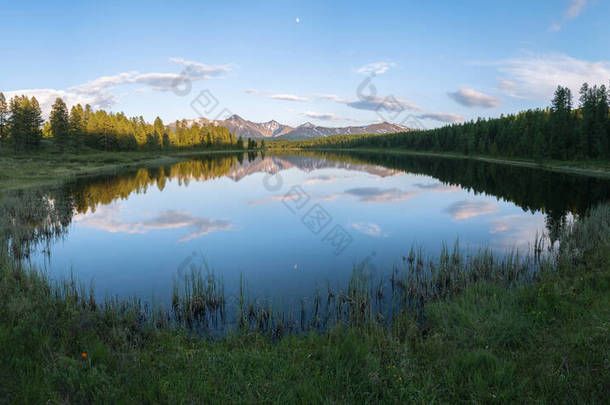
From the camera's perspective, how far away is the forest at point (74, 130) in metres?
84.9

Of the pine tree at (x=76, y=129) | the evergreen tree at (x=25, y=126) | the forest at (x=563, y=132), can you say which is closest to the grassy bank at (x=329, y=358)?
the forest at (x=563, y=132)

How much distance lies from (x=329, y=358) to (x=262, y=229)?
18389mm

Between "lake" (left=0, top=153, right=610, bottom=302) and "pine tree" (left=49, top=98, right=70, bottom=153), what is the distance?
5870 cm

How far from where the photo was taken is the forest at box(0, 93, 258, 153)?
8489 centimetres

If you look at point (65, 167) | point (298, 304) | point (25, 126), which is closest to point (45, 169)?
point (65, 167)

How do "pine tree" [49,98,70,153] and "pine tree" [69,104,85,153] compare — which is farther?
"pine tree" [69,104,85,153]

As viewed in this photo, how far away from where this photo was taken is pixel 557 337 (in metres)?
8.12

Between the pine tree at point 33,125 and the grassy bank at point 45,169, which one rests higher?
the pine tree at point 33,125

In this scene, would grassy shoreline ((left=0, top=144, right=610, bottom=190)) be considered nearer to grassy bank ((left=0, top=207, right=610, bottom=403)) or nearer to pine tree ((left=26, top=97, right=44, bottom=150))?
pine tree ((left=26, top=97, right=44, bottom=150))

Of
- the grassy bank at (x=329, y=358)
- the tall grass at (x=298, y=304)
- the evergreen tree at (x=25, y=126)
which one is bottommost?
the tall grass at (x=298, y=304)

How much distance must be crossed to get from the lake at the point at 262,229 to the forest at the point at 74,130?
58095 mm

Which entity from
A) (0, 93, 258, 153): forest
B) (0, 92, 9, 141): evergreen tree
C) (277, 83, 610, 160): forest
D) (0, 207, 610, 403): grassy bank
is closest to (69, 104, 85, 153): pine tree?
(0, 93, 258, 153): forest

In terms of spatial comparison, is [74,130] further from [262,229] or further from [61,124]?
[262,229]

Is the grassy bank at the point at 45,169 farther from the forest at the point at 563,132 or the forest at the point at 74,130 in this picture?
the forest at the point at 563,132
